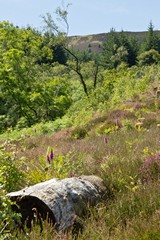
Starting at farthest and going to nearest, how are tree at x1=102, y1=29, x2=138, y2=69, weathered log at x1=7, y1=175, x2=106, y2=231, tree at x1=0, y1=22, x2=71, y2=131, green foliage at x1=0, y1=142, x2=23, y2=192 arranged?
tree at x1=102, y1=29, x2=138, y2=69 < tree at x1=0, y1=22, x2=71, y2=131 < green foliage at x1=0, y1=142, x2=23, y2=192 < weathered log at x1=7, y1=175, x2=106, y2=231

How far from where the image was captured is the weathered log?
361cm

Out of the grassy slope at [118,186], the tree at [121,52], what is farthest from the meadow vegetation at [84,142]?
the tree at [121,52]

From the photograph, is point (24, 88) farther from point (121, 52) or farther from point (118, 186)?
point (121, 52)

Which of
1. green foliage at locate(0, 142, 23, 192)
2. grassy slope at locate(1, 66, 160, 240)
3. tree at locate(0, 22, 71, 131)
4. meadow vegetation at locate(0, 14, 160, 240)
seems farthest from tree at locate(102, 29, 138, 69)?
green foliage at locate(0, 142, 23, 192)

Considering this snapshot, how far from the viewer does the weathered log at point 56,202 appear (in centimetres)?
361

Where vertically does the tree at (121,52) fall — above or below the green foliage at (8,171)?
above

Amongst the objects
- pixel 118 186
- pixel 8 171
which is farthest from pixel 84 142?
pixel 8 171

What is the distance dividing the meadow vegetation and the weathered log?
0.15m

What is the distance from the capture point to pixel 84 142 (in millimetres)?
8719

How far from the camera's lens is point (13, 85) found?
80.0ft

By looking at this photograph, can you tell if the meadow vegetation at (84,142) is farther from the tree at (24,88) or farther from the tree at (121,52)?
the tree at (121,52)

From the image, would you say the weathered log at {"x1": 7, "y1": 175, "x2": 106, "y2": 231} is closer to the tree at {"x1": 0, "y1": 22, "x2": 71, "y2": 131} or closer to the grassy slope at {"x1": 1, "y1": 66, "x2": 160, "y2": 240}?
the grassy slope at {"x1": 1, "y1": 66, "x2": 160, "y2": 240}

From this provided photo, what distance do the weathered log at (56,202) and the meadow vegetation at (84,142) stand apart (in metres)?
0.15

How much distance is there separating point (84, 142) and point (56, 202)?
199 inches
